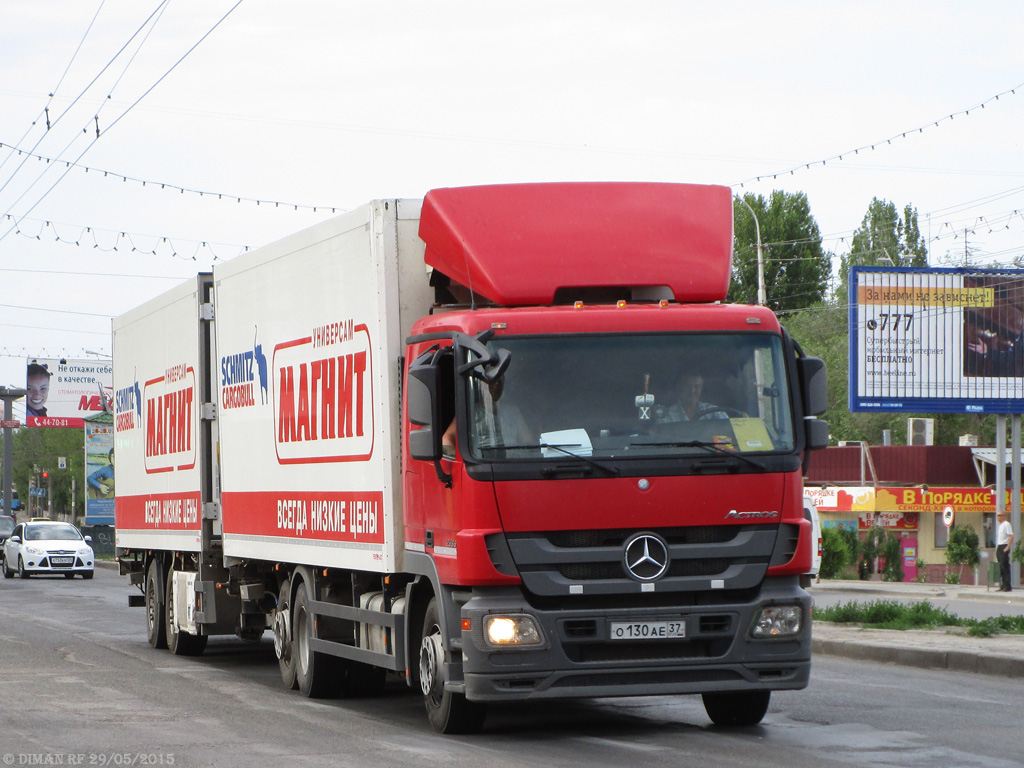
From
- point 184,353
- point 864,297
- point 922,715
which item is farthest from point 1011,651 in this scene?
point 864,297

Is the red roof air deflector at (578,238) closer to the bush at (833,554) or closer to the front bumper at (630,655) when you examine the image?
the front bumper at (630,655)

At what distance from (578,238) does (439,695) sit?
Result: 3.05 metres

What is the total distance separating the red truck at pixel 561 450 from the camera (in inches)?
359

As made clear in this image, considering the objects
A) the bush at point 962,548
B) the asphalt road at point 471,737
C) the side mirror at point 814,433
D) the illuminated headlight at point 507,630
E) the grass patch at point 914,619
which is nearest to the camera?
the asphalt road at point 471,737

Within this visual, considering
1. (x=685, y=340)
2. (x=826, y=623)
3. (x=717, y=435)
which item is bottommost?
(x=826, y=623)

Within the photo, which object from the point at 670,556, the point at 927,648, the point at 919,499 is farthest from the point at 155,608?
the point at 919,499

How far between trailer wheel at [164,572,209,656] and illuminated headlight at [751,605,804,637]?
28.3ft

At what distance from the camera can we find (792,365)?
9.51 metres

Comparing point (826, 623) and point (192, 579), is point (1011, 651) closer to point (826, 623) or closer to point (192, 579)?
point (826, 623)

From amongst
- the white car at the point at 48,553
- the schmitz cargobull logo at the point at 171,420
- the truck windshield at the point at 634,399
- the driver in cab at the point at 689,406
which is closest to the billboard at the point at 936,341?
the white car at the point at 48,553

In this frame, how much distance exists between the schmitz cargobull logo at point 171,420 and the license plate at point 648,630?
702cm

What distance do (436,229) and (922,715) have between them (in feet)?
16.0

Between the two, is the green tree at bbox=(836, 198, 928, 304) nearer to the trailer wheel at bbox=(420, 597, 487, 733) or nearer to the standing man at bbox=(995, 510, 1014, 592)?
the standing man at bbox=(995, 510, 1014, 592)

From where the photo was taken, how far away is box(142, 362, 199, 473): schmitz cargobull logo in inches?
604
